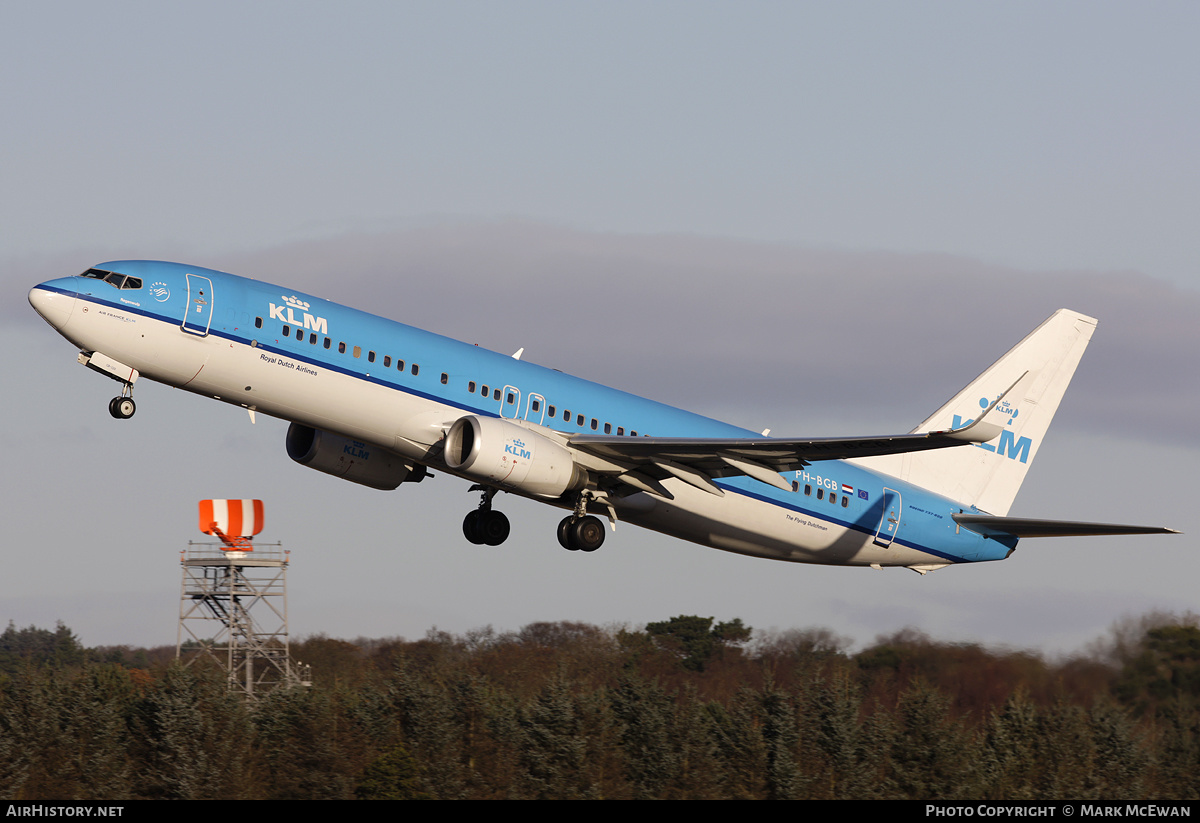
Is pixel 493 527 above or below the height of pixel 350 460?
below

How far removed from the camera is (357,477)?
128 feet

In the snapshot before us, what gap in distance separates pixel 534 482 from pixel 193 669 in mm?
36277

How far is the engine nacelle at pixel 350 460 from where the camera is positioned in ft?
127

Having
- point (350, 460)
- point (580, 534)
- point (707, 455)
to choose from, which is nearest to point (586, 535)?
point (580, 534)

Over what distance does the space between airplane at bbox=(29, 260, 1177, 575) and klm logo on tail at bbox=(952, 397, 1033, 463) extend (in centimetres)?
34

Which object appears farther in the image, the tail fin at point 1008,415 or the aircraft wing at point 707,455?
the tail fin at point 1008,415

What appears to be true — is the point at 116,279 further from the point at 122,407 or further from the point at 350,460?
the point at 350,460

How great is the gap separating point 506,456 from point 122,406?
9648mm

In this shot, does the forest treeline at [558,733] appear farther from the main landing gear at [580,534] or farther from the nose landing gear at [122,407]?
the nose landing gear at [122,407]

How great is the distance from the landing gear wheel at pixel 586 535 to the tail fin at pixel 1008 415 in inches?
459

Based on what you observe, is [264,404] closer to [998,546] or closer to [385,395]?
[385,395]

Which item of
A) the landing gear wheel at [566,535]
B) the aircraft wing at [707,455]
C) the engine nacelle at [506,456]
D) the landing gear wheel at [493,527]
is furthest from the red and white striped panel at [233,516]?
the engine nacelle at [506,456]

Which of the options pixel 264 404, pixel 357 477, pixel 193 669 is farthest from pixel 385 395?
pixel 193 669

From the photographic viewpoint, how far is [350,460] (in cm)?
3866
